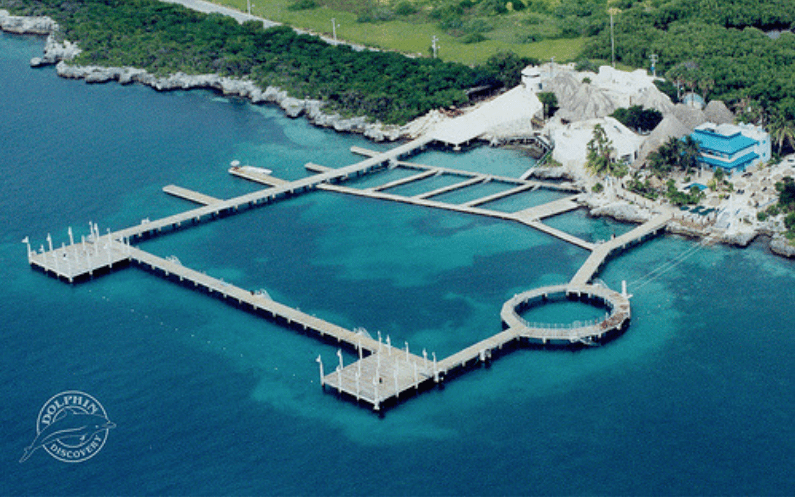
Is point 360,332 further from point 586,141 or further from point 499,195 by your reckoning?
point 586,141

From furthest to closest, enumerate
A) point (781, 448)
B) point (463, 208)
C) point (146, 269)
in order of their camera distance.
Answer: point (463, 208) < point (146, 269) < point (781, 448)

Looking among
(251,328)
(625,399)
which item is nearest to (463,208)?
(251,328)

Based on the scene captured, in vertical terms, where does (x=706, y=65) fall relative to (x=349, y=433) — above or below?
above

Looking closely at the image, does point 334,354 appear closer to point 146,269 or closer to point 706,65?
point 146,269

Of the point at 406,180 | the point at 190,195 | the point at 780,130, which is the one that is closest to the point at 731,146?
the point at 780,130

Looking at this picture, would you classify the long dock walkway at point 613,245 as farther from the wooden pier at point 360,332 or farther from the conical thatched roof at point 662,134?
the conical thatched roof at point 662,134

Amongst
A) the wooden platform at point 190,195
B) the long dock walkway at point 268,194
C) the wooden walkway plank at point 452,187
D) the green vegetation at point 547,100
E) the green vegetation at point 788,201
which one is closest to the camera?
the green vegetation at point 788,201

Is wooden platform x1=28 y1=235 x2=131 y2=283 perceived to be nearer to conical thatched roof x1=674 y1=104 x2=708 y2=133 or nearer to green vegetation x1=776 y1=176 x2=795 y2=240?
conical thatched roof x1=674 y1=104 x2=708 y2=133

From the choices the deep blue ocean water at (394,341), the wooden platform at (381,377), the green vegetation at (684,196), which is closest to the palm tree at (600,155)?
the deep blue ocean water at (394,341)
